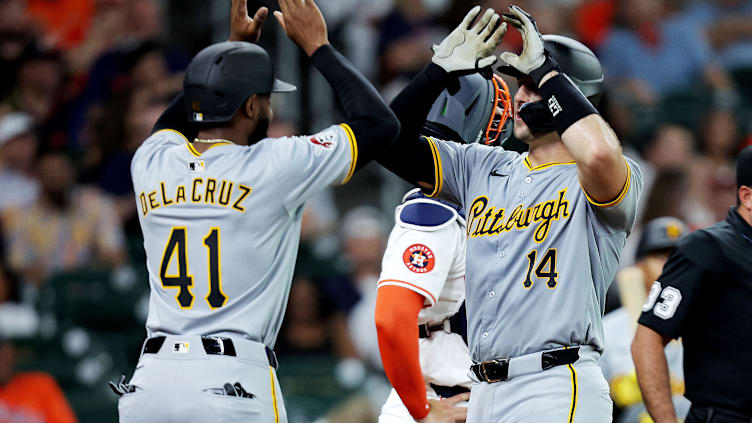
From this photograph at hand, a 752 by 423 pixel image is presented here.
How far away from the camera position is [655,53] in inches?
409

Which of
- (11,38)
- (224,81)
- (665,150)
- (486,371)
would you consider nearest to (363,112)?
(224,81)

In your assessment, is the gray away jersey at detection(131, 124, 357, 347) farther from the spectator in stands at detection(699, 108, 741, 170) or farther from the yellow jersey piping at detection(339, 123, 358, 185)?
the spectator in stands at detection(699, 108, 741, 170)

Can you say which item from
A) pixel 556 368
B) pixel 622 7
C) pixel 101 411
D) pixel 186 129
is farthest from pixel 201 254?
pixel 622 7

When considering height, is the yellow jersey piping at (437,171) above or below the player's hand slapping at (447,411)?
above

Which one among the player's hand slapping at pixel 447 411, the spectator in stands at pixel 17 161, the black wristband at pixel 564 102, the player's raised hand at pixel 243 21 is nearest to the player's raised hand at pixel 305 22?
the player's raised hand at pixel 243 21

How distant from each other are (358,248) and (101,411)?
2.21 metres

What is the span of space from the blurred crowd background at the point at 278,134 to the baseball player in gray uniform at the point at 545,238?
3.93m

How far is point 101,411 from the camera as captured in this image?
7.91 meters

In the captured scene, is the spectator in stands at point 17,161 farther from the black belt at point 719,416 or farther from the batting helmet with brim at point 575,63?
the black belt at point 719,416

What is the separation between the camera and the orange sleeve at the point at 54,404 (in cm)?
770

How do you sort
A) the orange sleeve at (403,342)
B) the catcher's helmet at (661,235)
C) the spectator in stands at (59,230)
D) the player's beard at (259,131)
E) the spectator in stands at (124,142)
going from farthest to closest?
1. the spectator in stands at (124,142)
2. the spectator in stands at (59,230)
3. the catcher's helmet at (661,235)
4. the orange sleeve at (403,342)
5. the player's beard at (259,131)

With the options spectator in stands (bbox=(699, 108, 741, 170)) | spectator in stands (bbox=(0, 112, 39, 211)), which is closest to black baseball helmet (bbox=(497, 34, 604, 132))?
spectator in stands (bbox=(0, 112, 39, 211))

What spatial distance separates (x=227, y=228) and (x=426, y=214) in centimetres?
89

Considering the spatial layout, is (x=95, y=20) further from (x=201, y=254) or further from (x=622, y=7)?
(x=201, y=254)
